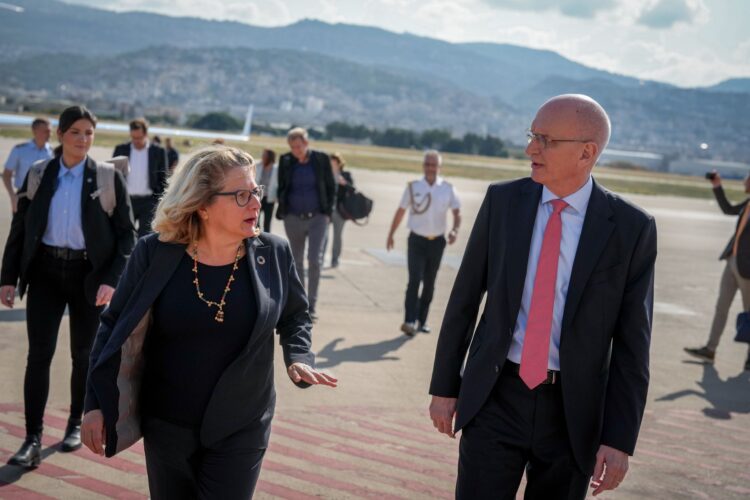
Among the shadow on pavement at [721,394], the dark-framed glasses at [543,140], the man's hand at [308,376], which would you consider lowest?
the shadow on pavement at [721,394]

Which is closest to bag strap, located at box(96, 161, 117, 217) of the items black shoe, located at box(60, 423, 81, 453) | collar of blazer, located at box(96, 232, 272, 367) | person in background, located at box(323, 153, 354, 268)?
black shoe, located at box(60, 423, 81, 453)

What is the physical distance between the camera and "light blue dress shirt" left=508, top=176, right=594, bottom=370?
3.18 metres

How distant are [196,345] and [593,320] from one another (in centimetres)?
142

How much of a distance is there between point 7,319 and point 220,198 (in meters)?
6.11

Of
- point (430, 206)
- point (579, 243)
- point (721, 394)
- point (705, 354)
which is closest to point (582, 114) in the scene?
point (579, 243)

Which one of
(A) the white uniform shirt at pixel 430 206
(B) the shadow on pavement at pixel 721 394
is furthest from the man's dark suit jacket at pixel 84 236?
(B) the shadow on pavement at pixel 721 394

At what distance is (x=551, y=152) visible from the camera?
3.21 meters

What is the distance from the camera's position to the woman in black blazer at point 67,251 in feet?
16.6

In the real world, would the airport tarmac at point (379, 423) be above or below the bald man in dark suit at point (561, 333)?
below

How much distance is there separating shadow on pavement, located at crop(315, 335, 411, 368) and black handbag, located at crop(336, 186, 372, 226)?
4.42 m

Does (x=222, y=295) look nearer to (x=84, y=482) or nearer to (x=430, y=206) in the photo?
(x=84, y=482)

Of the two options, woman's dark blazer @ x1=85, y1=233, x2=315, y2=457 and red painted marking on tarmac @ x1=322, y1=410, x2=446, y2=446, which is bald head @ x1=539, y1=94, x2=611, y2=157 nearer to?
woman's dark blazer @ x1=85, y1=233, x2=315, y2=457

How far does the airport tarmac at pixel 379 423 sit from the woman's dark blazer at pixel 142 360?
5.36ft

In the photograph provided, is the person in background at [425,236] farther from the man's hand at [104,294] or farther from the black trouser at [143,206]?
the man's hand at [104,294]
